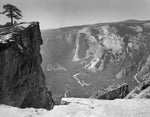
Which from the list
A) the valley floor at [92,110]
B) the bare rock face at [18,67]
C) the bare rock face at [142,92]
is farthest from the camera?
the bare rock face at [18,67]

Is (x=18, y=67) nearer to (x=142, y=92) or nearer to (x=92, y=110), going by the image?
(x=142, y=92)

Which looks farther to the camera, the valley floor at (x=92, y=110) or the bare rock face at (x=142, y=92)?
the bare rock face at (x=142, y=92)

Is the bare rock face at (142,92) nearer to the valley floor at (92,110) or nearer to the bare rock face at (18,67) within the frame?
the valley floor at (92,110)

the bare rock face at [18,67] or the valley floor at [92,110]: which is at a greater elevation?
the valley floor at [92,110]

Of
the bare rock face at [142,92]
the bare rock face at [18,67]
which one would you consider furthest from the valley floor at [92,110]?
the bare rock face at [18,67]

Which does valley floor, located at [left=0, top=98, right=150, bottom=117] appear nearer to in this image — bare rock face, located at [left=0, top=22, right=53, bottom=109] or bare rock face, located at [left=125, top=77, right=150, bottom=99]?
bare rock face, located at [left=125, top=77, right=150, bottom=99]

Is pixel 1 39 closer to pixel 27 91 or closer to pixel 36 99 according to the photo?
Result: pixel 27 91

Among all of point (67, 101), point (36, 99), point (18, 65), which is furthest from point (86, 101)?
point (36, 99)

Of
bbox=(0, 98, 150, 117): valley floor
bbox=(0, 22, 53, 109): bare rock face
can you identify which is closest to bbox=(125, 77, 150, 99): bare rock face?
bbox=(0, 98, 150, 117): valley floor
